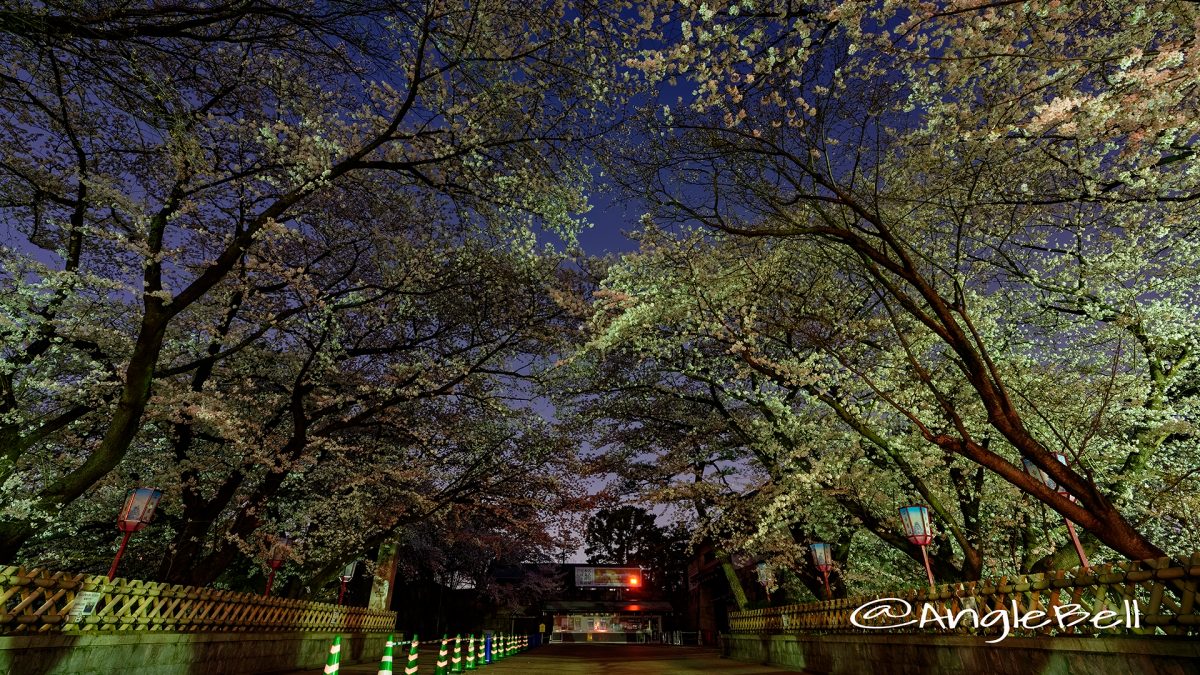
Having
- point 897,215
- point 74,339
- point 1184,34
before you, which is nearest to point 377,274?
point 74,339

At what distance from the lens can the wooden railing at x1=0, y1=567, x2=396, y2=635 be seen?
615cm

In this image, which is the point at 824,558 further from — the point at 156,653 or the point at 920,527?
the point at 156,653

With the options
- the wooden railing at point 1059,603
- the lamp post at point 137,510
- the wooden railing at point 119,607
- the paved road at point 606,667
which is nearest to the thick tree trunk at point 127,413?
the wooden railing at point 119,607

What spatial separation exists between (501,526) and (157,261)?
16.9 m

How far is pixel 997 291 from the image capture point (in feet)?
40.3

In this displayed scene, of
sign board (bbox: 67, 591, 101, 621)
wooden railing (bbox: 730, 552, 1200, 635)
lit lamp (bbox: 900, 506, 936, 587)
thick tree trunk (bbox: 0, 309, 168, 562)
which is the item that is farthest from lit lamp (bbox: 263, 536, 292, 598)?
lit lamp (bbox: 900, 506, 936, 587)

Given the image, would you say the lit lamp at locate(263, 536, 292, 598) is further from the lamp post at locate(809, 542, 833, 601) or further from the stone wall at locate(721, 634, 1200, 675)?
the lamp post at locate(809, 542, 833, 601)

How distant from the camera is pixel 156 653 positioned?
799 centimetres

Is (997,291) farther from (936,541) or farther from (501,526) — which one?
(501,526)

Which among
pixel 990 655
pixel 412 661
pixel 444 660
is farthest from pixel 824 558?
pixel 412 661

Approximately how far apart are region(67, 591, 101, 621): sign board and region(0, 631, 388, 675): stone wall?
23cm

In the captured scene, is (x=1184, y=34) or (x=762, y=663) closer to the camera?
(x=1184, y=34)

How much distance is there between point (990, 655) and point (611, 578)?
4142 centimetres

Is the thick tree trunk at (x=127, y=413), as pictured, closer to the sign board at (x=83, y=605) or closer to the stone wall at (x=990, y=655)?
the sign board at (x=83, y=605)
